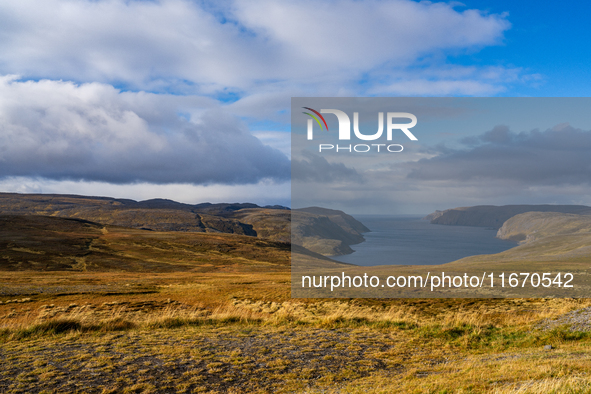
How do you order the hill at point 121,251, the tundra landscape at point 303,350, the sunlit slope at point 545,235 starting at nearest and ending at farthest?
1. the tundra landscape at point 303,350
2. the hill at point 121,251
3. the sunlit slope at point 545,235

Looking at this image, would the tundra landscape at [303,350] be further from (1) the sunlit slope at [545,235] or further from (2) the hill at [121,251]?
(1) the sunlit slope at [545,235]

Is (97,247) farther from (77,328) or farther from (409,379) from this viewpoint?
(409,379)

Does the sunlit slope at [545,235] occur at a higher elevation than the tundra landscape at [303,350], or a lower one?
lower

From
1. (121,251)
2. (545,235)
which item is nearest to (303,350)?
(121,251)

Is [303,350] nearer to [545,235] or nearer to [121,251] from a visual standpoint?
[121,251]

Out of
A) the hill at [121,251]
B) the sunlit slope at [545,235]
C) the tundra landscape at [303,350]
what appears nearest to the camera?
the tundra landscape at [303,350]

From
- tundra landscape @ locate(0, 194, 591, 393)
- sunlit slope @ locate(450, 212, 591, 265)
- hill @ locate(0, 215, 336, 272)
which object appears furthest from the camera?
sunlit slope @ locate(450, 212, 591, 265)

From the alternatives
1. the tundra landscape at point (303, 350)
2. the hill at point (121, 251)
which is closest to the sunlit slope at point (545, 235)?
the hill at point (121, 251)

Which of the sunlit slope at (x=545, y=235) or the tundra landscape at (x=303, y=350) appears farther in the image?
the sunlit slope at (x=545, y=235)

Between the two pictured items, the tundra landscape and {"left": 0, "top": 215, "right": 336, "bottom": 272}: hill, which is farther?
{"left": 0, "top": 215, "right": 336, "bottom": 272}: hill

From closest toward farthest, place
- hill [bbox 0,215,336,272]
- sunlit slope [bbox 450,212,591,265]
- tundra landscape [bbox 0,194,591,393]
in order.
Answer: tundra landscape [bbox 0,194,591,393], hill [bbox 0,215,336,272], sunlit slope [bbox 450,212,591,265]

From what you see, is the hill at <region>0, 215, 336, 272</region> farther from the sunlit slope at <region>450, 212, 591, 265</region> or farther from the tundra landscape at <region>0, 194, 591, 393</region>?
the tundra landscape at <region>0, 194, 591, 393</region>

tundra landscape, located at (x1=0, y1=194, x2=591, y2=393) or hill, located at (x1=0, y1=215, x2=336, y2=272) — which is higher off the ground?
tundra landscape, located at (x1=0, y1=194, x2=591, y2=393)

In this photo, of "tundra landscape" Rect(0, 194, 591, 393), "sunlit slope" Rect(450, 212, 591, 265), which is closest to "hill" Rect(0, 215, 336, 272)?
"sunlit slope" Rect(450, 212, 591, 265)
